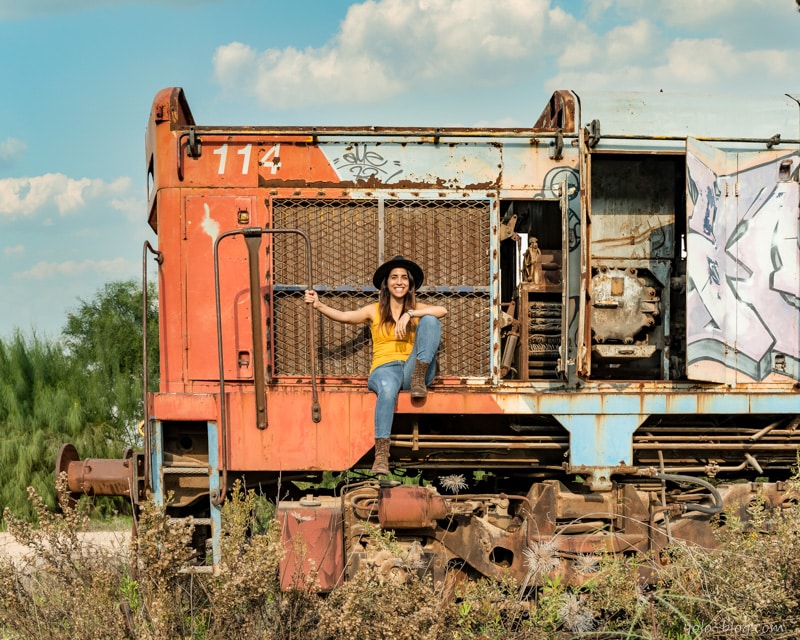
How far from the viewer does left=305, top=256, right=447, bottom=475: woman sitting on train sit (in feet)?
17.5

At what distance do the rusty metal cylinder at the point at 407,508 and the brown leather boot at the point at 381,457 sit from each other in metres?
0.15

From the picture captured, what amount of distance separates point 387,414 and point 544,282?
5.78 ft

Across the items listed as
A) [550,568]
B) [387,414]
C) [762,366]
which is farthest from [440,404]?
[762,366]

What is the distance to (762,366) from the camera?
5.75 metres

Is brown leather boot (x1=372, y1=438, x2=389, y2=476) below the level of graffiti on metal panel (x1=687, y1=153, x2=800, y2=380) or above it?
below

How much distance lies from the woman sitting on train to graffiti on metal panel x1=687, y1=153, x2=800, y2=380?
1.88 meters

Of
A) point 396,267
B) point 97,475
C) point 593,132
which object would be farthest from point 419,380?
point 97,475

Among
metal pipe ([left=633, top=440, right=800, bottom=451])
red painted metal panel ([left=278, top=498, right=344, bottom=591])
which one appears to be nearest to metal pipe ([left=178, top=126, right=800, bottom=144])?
metal pipe ([left=633, top=440, right=800, bottom=451])

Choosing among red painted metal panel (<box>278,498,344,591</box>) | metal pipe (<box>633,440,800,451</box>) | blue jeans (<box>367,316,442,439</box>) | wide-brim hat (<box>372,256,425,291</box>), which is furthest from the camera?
metal pipe (<box>633,440,800,451</box>)

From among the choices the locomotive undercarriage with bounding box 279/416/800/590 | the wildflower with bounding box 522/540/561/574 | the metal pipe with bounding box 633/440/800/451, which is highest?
the metal pipe with bounding box 633/440/800/451

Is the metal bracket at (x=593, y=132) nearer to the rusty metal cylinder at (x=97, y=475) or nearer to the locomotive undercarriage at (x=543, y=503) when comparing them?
the locomotive undercarriage at (x=543, y=503)

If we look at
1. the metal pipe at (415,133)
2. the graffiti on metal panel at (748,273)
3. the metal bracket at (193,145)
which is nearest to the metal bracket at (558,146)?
the metal pipe at (415,133)

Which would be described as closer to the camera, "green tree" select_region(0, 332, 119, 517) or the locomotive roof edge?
the locomotive roof edge

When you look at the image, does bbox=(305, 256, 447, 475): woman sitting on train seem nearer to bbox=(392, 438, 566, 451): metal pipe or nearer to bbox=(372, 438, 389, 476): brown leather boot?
bbox=(372, 438, 389, 476): brown leather boot
